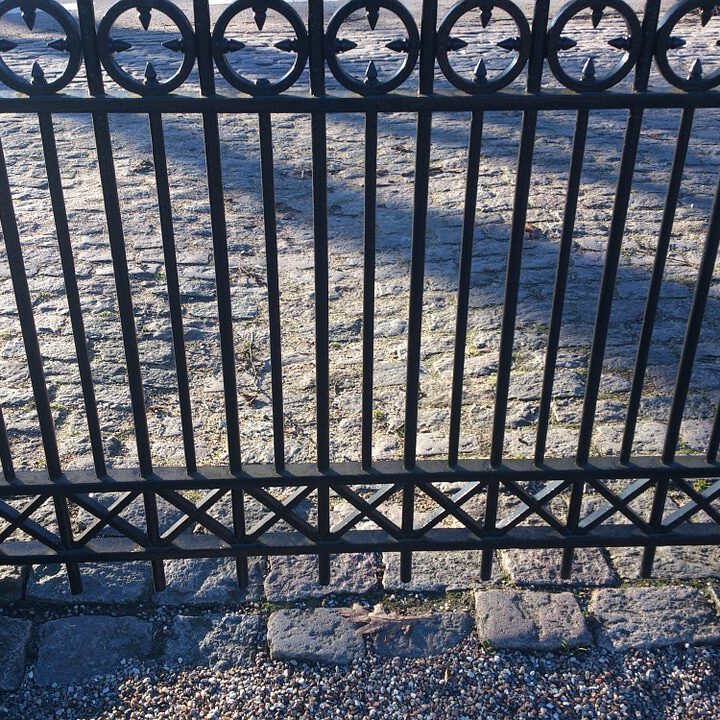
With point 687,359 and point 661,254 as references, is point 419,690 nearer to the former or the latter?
point 687,359

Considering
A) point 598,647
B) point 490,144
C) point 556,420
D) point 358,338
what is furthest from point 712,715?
point 490,144

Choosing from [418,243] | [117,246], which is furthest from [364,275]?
[117,246]

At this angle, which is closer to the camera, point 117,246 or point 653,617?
point 117,246

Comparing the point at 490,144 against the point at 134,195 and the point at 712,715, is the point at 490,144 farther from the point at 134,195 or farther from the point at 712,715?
the point at 712,715

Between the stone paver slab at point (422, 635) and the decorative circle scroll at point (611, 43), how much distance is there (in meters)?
1.57

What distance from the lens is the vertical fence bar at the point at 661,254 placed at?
86.4 inches

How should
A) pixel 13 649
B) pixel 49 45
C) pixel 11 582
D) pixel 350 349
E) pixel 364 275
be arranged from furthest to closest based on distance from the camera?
pixel 350 349 < pixel 11 582 < pixel 13 649 < pixel 364 275 < pixel 49 45

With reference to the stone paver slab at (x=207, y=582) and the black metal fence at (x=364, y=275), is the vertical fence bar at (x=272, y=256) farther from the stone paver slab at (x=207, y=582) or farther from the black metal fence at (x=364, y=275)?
the stone paver slab at (x=207, y=582)

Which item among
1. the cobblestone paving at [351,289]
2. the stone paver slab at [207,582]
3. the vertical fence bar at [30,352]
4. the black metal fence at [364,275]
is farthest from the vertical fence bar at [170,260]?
the cobblestone paving at [351,289]

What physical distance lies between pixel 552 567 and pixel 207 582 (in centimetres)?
112

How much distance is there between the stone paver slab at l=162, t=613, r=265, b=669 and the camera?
8.41 feet

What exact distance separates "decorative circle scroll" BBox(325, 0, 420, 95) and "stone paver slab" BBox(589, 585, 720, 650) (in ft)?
5.57

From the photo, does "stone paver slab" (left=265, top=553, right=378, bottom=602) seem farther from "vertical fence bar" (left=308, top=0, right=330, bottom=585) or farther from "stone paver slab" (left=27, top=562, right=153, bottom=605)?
"stone paver slab" (left=27, top=562, right=153, bottom=605)

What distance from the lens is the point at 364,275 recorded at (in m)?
2.26
